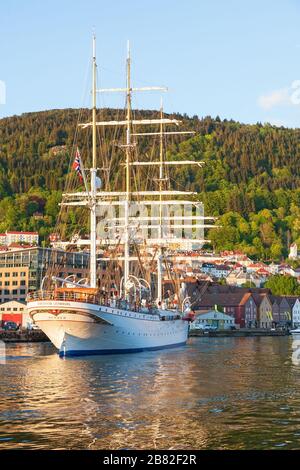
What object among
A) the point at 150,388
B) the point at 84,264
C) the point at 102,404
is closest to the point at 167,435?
the point at 102,404

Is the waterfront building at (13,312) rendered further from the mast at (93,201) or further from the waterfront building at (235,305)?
the mast at (93,201)

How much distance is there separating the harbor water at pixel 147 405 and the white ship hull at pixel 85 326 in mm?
5212

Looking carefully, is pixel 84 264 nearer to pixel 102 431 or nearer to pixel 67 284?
pixel 67 284

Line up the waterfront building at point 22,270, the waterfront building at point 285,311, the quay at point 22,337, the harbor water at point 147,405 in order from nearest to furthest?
the harbor water at point 147,405 < the quay at point 22,337 < the waterfront building at point 22,270 < the waterfront building at point 285,311

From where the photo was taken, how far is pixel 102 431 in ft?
89.2

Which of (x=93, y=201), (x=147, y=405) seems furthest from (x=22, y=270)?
(x=147, y=405)

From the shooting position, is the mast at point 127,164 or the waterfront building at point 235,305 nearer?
the mast at point 127,164

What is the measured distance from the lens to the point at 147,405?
33.2 metres

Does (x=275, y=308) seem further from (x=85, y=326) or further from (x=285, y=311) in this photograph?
(x=85, y=326)

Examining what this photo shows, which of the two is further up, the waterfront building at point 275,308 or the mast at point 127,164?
the mast at point 127,164

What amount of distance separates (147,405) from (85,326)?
87.7 feet

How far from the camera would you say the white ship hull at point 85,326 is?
59284mm

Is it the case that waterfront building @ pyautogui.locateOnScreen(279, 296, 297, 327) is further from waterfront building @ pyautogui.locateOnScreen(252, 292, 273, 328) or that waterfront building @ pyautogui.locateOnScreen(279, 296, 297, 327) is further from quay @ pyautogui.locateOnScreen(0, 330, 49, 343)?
quay @ pyautogui.locateOnScreen(0, 330, 49, 343)

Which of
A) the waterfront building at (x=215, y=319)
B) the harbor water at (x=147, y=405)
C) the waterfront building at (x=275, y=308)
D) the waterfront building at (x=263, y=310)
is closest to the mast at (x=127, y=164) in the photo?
the harbor water at (x=147, y=405)
